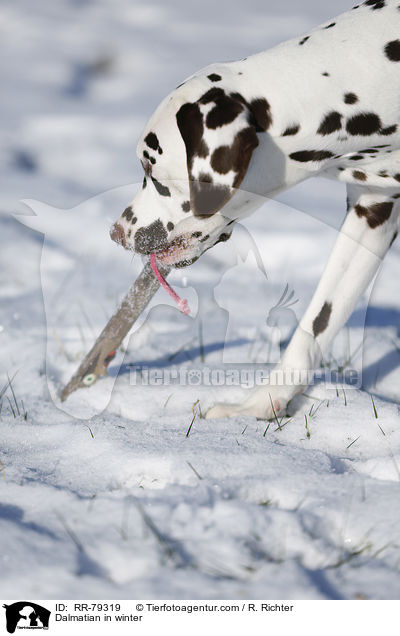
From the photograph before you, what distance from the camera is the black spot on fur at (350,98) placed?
2.83 metres

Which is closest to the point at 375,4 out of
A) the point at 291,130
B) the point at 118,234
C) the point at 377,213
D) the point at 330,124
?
the point at 330,124

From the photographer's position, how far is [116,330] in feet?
10.5

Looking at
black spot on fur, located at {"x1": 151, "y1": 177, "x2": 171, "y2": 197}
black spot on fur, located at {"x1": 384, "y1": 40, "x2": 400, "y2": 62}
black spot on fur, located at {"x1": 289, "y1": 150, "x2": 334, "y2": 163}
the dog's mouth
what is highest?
black spot on fur, located at {"x1": 384, "y1": 40, "x2": 400, "y2": 62}

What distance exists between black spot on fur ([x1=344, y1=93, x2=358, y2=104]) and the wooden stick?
3.28ft

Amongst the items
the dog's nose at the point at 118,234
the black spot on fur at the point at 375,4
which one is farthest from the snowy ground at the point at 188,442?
the black spot on fur at the point at 375,4

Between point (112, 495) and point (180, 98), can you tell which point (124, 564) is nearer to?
point (112, 495)

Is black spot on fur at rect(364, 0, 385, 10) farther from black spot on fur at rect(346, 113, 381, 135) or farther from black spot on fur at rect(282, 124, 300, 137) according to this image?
black spot on fur at rect(282, 124, 300, 137)

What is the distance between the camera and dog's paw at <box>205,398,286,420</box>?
2994mm

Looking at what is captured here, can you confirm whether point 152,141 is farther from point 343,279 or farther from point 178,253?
point 343,279

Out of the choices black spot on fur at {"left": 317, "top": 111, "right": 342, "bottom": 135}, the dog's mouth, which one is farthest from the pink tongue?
black spot on fur at {"left": 317, "top": 111, "right": 342, "bottom": 135}

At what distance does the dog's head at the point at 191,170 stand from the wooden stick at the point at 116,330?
17 cm

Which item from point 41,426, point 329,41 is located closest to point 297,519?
point 41,426

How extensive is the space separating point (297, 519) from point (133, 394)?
1375mm

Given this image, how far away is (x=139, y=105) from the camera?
31.7 feet
